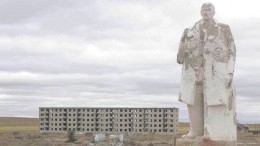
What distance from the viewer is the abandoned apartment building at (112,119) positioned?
86.1 meters

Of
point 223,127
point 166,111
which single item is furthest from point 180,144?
point 166,111

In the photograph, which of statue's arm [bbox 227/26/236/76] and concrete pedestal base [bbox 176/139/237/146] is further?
statue's arm [bbox 227/26/236/76]

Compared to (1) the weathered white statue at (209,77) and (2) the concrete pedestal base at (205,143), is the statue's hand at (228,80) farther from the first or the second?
(2) the concrete pedestal base at (205,143)

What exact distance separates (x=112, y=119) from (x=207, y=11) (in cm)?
7374

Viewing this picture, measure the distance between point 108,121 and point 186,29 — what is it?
240ft

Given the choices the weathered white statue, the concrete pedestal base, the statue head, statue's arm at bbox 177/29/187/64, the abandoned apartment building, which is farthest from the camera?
the abandoned apartment building

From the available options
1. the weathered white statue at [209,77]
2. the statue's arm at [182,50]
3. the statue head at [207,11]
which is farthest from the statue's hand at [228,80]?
the statue head at [207,11]

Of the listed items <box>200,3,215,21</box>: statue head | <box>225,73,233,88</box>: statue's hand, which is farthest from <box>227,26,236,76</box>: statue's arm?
<box>200,3,215,21</box>: statue head

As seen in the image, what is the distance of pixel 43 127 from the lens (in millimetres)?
92062

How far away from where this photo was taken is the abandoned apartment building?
86.1m

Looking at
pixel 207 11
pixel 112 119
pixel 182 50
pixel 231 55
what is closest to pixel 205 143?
pixel 231 55

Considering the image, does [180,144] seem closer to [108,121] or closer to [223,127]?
A: [223,127]

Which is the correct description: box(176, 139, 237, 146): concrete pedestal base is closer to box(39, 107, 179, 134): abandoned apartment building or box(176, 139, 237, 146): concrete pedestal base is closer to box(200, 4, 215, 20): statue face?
box(200, 4, 215, 20): statue face

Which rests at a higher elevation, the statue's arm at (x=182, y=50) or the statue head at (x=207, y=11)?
the statue head at (x=207, y=11)
